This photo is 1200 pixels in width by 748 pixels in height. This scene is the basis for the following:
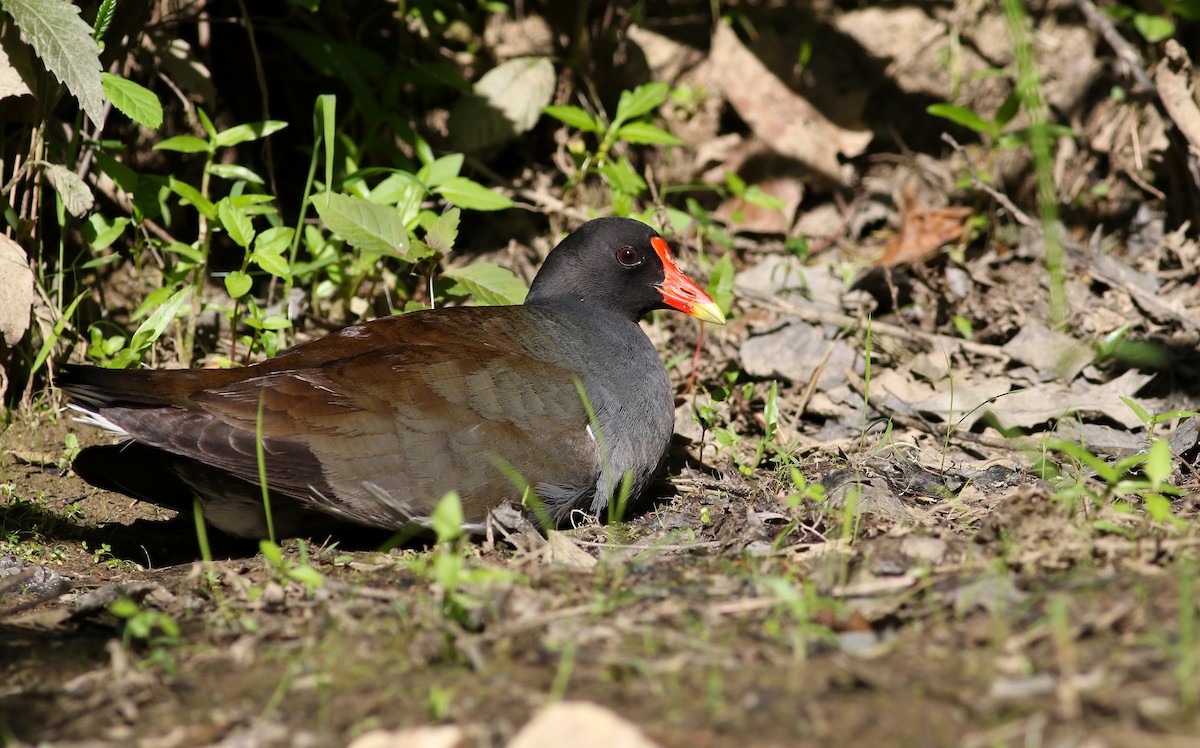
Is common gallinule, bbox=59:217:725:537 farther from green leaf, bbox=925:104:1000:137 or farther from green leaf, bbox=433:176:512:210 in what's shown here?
green leaf, bbox=925:104:1000:137

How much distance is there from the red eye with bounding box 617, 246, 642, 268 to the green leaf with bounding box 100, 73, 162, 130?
176cm

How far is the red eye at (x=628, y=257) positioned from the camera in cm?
463

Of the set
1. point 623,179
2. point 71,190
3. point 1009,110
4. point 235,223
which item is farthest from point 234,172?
point 1009,110

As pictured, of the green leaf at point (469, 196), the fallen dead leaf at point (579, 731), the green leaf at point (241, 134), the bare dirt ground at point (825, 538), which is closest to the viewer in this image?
the fallen dead leaf at point (579, 731)

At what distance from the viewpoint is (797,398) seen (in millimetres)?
5023

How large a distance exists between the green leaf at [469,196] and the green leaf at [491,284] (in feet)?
0.94

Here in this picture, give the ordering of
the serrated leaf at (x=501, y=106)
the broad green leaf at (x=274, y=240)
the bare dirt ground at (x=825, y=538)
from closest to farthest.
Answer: the bare dirt ground at (x=825, y=538) → the broad green leaf at (x=274, y=240) → the serrated leaf at (x=501, y=106)

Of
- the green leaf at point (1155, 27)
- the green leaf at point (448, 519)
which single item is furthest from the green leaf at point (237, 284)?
the green leaf at point (1155, 27)

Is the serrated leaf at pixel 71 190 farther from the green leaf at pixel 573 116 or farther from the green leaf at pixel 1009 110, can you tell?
the green leaf at pixel 1009 110

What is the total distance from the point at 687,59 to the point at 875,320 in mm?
2044

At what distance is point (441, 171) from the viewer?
5062 millimetres

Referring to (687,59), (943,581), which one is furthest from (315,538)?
(687,59)

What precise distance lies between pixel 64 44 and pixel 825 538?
2890mm

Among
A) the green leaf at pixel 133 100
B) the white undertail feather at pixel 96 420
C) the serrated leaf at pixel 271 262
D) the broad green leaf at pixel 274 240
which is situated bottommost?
the white undertail feather at pixel 96 420
